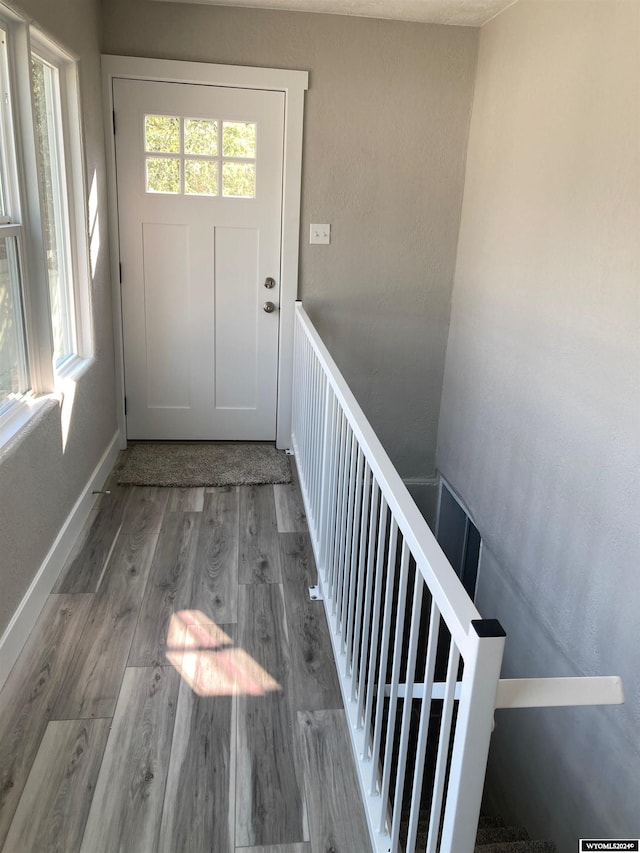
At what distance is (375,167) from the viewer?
3.76 m

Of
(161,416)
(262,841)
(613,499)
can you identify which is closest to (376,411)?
(161,416)

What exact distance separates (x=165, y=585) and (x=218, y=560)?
0.91 ft

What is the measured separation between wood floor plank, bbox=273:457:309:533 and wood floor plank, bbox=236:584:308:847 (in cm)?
77

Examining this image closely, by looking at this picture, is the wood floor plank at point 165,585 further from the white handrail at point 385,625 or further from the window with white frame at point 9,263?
the window with white frame at point 9,263

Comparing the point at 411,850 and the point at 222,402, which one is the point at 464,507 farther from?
the point at 411,850

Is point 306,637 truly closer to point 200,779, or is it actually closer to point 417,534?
point 200,779

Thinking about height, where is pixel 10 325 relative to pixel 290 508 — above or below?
above

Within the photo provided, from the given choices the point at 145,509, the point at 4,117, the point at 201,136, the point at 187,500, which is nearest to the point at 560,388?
the point at 187,500

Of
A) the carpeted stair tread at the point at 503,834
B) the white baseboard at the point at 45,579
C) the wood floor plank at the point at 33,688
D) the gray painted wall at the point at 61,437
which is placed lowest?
the carpeted stair tread at the point at 503,834

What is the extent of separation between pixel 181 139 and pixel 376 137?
1055mm

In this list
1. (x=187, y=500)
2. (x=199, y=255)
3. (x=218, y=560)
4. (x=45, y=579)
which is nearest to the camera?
(x=45, y=579)

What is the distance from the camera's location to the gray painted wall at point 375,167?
3.51 m

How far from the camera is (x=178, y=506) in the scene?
3.38 m

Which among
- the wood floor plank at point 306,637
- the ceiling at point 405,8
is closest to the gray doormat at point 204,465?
the wood floor plank at point 306,637
